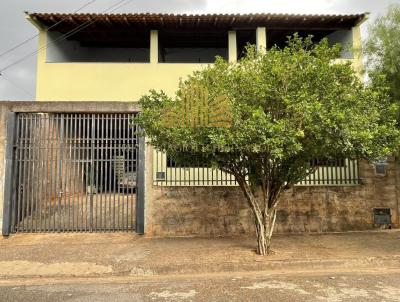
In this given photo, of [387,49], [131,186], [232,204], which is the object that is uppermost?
[387,49]

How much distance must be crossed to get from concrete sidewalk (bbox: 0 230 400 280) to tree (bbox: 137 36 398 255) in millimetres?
658

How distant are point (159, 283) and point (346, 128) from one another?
11.7 feet

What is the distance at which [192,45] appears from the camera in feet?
46.9

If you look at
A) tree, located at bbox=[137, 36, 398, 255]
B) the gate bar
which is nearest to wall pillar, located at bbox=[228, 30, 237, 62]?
tree, located at bbox=[137, 36, 398, 255]

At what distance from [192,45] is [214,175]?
8.47 meters

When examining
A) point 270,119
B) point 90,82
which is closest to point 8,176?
point 90,82

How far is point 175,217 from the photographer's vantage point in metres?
7.40

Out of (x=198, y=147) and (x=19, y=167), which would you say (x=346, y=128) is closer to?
(x=198, y=147)

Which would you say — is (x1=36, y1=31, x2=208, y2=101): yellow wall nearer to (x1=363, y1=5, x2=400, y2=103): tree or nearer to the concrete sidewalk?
the concrete sidewalk

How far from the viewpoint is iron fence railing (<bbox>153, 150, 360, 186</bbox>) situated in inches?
295

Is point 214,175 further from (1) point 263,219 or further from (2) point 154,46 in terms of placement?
(2) point 154,46

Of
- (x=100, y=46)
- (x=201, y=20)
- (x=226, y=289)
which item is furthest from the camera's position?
(x=100, y=46)

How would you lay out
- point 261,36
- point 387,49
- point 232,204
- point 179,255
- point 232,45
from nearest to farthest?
point 179,255 → point 387,49 → point 232,204 → point 261,36 → point 232,45

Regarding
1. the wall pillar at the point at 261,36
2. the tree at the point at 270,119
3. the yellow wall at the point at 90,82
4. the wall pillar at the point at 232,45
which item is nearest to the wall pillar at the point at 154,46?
the yellow wall at the point at 90,82
